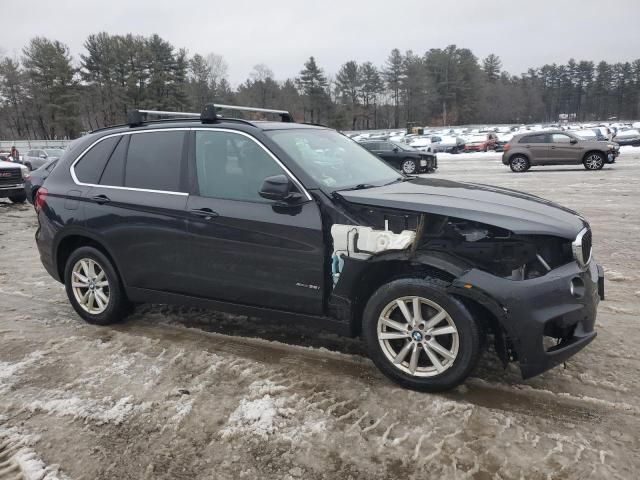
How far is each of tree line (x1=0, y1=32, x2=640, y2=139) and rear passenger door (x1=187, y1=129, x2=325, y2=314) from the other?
210 feet

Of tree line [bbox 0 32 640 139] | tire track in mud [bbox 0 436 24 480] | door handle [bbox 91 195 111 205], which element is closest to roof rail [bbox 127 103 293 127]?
door handle [bbox 91 195 111 205]

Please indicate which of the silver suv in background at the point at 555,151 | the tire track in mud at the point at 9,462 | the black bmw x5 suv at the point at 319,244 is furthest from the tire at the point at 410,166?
the tire track in mud at the point at 9,462

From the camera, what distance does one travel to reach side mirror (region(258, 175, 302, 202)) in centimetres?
343

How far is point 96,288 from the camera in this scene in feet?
15.2

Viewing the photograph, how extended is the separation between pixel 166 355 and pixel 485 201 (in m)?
2.68

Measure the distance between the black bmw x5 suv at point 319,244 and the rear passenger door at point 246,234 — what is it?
10 mm

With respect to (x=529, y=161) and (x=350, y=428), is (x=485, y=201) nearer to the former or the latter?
(x=350, y=428)

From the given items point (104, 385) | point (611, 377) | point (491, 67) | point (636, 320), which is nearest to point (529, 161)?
point (636, 320)

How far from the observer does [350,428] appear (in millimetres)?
2920

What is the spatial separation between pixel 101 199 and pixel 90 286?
0.85 meters

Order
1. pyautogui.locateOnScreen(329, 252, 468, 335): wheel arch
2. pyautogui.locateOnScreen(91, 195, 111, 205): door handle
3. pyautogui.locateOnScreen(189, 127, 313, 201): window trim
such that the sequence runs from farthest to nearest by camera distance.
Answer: pyautogui.locateOnScreen(91, 195, 111, 205): door handle
pyautogui.locateOnScreen(189, 127, 313, 201): window trim
pyautogui.locateOnScreen(329, 252, 468, 335): wheel arch

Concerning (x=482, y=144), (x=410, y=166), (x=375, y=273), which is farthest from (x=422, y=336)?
(x=482, y=144)

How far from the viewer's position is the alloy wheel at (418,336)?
3139 millimetres

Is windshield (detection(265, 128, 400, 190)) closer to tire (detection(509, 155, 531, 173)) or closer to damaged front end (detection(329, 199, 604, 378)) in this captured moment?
damaged front end (detection(329, 199, 604, 378))
